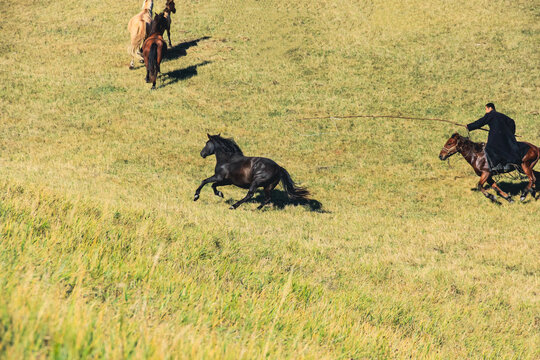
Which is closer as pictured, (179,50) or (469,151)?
(469,151)

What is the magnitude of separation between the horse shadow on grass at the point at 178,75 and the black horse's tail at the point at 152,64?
40.6 inches

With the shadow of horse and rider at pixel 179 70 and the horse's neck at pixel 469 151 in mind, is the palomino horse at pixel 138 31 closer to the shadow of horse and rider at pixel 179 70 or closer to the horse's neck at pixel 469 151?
the shadow of horse and rider at pixel 179 70

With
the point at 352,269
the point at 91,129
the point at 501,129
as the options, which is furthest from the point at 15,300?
the point at 91,129

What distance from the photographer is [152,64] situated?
22953 millimetres

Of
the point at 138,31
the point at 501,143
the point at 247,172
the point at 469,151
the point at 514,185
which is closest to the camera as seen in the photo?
the point at 247,172

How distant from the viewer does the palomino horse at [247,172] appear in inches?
460

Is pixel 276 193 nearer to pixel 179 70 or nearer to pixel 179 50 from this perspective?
pixel 179 70

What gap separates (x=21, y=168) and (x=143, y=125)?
→ 23.4 ft

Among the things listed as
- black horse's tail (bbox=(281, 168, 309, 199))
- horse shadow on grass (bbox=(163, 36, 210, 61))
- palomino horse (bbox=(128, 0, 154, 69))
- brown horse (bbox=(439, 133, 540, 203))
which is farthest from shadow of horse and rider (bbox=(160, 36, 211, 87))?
brown horse (bbox=(439, 133, 540, 203))

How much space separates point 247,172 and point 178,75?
16.0 metres

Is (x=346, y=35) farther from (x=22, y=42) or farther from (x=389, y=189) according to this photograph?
(x=22, y=42)

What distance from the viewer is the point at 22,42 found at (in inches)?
1161

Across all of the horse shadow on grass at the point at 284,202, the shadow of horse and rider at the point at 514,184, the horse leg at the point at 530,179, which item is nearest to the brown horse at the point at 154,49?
the horse shadow on grass at the point at 284,202

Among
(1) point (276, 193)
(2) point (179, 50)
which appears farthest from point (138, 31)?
(1) point (276, 193)
